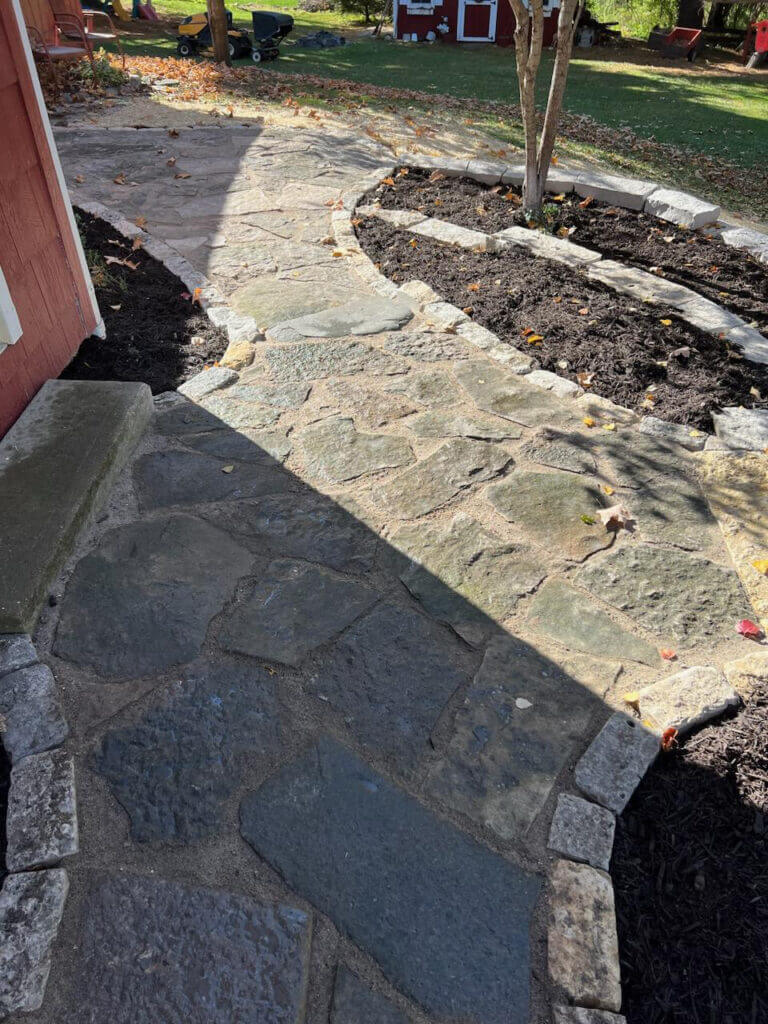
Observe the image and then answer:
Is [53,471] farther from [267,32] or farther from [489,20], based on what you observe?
[489,20]

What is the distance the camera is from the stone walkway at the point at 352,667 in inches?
66.3

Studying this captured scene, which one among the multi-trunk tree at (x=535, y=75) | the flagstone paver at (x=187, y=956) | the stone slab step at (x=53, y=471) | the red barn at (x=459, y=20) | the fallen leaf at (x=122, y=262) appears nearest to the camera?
the flagstone paver at (x=187, y=956)

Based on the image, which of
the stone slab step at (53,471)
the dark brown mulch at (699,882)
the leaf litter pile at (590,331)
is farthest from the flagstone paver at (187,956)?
the leaf litter pile at (590,331)

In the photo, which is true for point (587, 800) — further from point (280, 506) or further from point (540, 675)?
point (280, 506)

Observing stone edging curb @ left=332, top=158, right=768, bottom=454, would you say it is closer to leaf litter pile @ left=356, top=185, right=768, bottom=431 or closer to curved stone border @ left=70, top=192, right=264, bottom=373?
leaf litter pile @ left=356, top=185, right=768, bottom=431

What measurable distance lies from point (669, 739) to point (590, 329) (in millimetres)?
2892

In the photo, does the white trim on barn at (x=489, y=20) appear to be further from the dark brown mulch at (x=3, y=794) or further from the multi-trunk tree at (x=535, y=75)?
the dark brown mulch at (x=3, y=794)

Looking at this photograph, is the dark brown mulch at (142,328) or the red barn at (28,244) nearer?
the red barn at (28,244)

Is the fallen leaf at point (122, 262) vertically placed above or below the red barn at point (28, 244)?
below

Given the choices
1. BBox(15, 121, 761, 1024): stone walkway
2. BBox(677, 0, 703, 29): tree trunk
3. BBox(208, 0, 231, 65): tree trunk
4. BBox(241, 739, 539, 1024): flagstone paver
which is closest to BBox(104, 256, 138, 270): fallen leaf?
BBox(15, 121, 761, 1024): stone walkway

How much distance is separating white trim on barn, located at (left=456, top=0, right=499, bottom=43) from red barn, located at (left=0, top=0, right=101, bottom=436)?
1888 cm

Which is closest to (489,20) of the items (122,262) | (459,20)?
(459,20)

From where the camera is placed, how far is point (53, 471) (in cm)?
289

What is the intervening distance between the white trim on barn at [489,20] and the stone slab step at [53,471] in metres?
19.7
